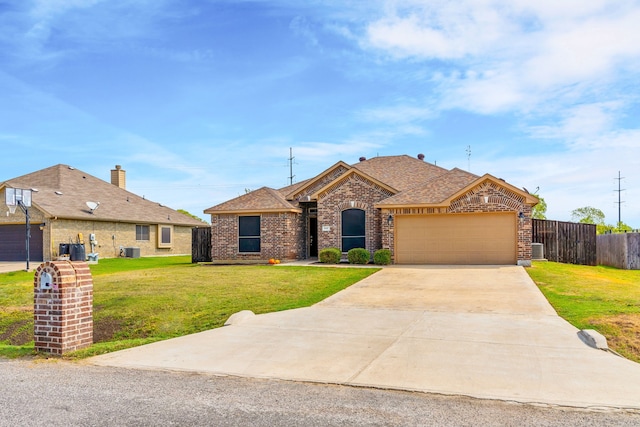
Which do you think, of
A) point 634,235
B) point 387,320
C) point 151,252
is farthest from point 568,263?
point 151,252

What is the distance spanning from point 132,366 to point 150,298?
6329 millimetres

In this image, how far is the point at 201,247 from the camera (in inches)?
1058

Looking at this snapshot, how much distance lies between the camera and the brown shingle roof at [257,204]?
24.0m

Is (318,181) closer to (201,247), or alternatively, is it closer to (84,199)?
(201,247)

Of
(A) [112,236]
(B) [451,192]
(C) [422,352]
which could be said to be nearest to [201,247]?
(A) [112,236]

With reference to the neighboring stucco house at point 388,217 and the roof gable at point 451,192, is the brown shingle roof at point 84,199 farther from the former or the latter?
the roof gable at point 451,192

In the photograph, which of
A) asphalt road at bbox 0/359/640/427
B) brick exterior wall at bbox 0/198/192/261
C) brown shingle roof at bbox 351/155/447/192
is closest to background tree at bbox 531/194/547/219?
brown shingle roof at bbox 351/155/447/192

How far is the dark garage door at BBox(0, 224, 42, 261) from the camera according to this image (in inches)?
1118

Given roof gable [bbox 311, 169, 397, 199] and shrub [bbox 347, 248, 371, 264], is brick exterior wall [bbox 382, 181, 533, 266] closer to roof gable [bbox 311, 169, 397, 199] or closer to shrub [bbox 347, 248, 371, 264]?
roof gable [bbox 311, 169, 397, 199]

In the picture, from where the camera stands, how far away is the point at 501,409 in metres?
5.03

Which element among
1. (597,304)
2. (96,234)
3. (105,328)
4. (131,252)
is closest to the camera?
(105,328)

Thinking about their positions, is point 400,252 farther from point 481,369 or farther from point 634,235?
point 481,369

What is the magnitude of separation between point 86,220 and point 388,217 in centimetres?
1857

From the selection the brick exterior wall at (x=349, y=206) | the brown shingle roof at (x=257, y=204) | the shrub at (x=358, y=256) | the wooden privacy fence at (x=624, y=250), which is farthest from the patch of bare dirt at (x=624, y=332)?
the brown shingle roof at (x=257, y=204)
